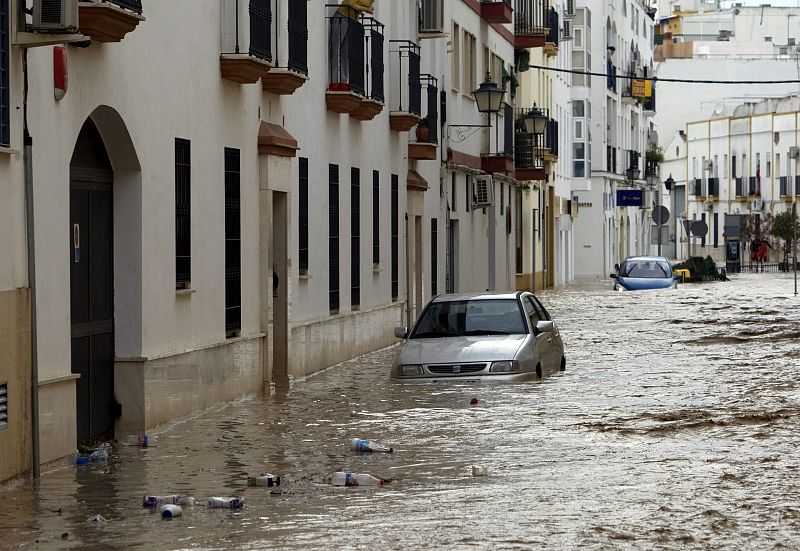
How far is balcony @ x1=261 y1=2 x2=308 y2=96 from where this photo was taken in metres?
21.1

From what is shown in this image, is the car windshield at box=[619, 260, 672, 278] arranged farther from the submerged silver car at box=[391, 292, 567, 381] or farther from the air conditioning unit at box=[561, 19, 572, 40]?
the submerged silver car at box=[391, 292, 567, 381]

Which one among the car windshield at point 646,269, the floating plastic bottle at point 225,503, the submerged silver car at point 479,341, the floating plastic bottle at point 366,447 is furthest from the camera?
the car windshield at point 646,269

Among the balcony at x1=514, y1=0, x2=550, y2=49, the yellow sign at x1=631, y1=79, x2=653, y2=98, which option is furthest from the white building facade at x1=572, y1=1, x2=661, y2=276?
the balcony at x1=514, y1=0, x2=550, y2=49

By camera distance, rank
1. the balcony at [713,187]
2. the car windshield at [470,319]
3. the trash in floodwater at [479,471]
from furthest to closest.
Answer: the balcony at [713,187], the car windshield at [470,319], the trash in floodwater at [479,471]

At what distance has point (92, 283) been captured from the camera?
15641mm

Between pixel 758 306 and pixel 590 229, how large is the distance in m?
35.8

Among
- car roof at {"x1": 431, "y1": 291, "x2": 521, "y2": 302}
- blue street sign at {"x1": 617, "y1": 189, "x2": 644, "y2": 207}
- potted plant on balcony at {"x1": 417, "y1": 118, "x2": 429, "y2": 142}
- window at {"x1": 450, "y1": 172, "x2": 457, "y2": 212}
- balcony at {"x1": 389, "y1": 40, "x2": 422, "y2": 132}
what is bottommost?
car roof at {"x1": 431, "y1": 291, "x2": 521, "y2": 302}

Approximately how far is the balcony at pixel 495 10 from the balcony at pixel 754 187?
→ 61312mm

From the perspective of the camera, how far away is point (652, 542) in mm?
9703

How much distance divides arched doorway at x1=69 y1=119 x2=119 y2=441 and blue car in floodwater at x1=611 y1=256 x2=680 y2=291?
39464 mm

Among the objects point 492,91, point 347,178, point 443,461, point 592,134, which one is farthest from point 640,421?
point 592,134

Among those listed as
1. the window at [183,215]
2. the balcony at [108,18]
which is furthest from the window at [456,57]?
the balcony at [108,18]

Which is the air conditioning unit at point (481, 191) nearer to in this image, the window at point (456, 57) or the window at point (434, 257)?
the window at point (456, 57)

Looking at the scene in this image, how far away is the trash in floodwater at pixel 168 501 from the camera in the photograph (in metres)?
11.5
